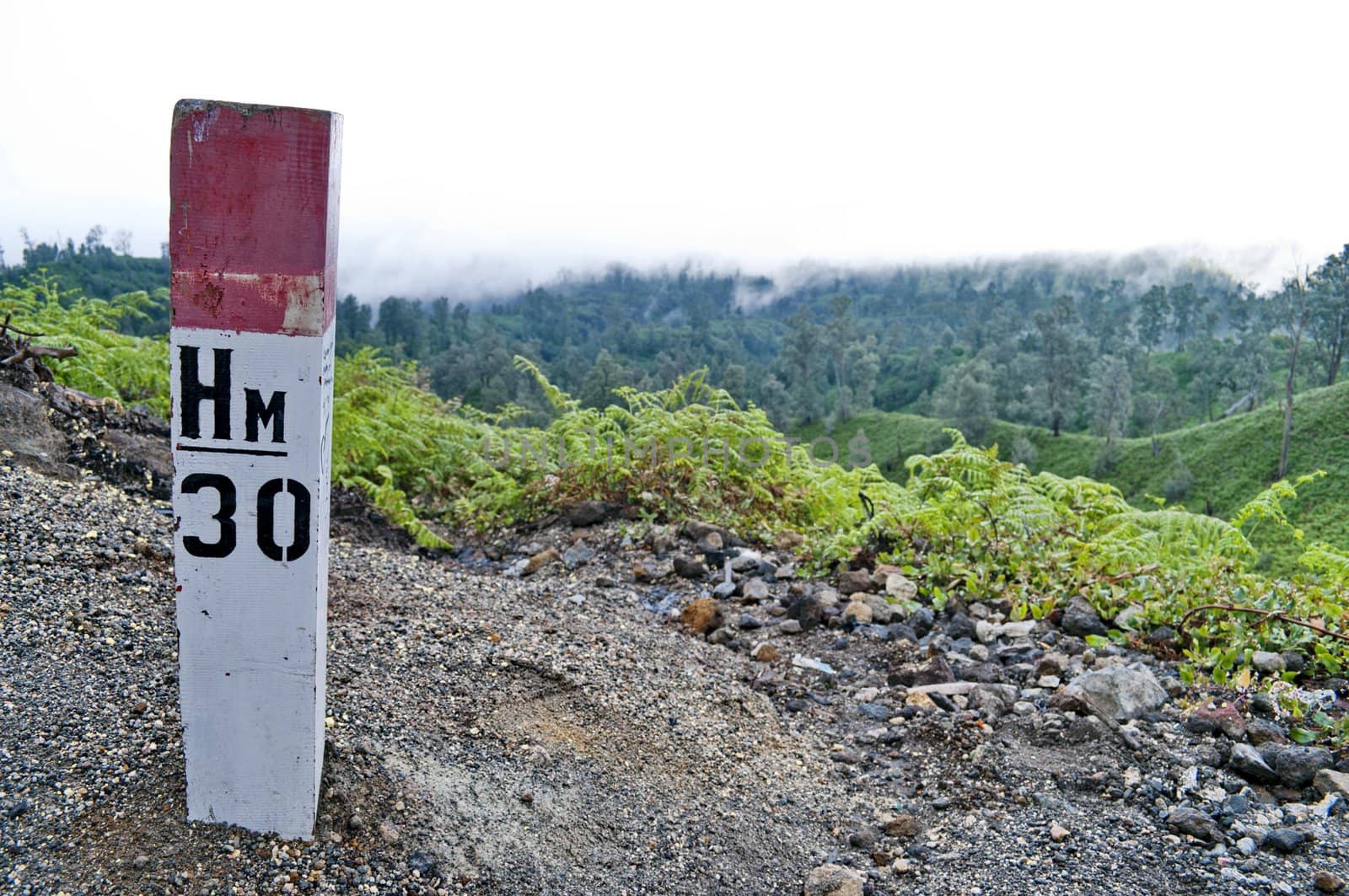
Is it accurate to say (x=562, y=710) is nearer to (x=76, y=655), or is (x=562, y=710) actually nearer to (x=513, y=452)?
(x=76, y=655)

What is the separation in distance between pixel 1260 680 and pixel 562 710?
3.02 metres

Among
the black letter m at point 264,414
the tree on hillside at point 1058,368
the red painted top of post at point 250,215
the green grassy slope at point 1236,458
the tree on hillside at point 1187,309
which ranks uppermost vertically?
the tree on hillside at point 1187,309

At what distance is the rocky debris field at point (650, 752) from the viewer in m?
2.76

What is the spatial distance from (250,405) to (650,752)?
1975 millimetres

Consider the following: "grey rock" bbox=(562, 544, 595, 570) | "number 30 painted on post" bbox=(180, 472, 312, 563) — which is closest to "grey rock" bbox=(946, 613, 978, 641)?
"grey rock" bbox=(562, 544, 595, 570)

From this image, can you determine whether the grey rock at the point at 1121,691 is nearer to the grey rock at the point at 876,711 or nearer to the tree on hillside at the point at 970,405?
the grey rock at the point at 876,711

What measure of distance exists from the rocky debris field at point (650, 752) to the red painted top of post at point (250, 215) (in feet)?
4.65

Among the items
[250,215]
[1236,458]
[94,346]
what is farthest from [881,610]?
[1236,458]

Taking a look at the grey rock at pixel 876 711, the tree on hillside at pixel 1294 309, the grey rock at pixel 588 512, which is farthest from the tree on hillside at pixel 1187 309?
the grey rock at pixel 876 711

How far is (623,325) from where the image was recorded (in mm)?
68062

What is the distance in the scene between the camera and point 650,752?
11.9 feet

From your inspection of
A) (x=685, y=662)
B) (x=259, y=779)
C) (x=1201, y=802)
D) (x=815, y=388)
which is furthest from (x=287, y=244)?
(x=815, y=388)

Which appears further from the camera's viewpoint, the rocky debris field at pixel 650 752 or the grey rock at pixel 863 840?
the grey rock at pixel 863 840

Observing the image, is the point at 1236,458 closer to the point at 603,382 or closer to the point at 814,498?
the point at 603,382
